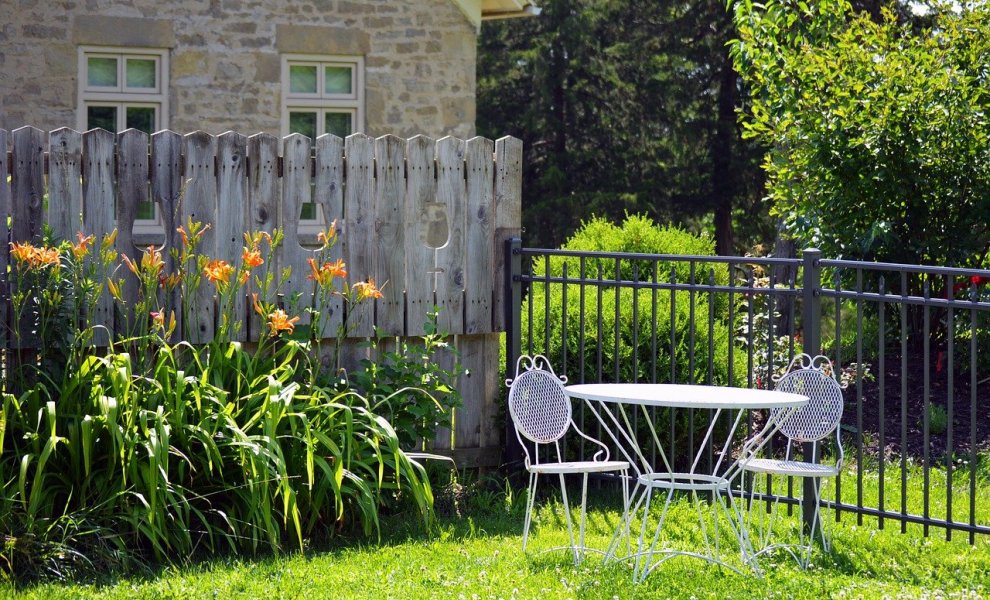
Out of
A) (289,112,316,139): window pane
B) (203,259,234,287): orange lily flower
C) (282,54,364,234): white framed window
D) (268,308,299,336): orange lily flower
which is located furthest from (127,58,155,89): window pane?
(268,308,299,336): orange lily flower

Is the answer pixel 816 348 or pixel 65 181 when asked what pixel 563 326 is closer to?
pixel 816 348

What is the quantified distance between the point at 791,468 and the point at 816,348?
2.27ft

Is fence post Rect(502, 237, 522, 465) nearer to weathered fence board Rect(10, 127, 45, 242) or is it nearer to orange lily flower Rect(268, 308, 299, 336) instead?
orange lily flower Rect(268, 308, 299, 336)

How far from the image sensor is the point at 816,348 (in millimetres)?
5289

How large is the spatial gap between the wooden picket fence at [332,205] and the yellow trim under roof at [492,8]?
19.2 ft

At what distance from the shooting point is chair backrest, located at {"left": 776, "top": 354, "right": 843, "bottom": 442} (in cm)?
504

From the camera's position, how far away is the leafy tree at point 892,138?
25.5 ft

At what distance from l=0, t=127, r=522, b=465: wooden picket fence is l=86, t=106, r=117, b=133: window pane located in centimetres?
569

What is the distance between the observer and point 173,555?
188 inches

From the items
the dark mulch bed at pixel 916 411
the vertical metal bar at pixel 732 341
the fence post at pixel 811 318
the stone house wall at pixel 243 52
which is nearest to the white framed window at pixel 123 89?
the stone house wall at pixel 243 52

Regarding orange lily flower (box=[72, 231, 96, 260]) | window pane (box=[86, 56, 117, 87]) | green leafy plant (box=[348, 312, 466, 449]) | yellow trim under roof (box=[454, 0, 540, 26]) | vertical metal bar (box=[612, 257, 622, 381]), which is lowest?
green leafy plant (box=[348, 312, 466, 449])

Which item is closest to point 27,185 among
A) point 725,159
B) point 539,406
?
point 539,406

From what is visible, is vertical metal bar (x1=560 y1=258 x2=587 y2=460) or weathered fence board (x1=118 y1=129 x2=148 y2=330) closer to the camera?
weathered fence board (x1=118 y1=129 x2=148 y2=330)

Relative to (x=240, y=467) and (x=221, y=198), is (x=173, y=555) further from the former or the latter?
(x=221, y=198)
